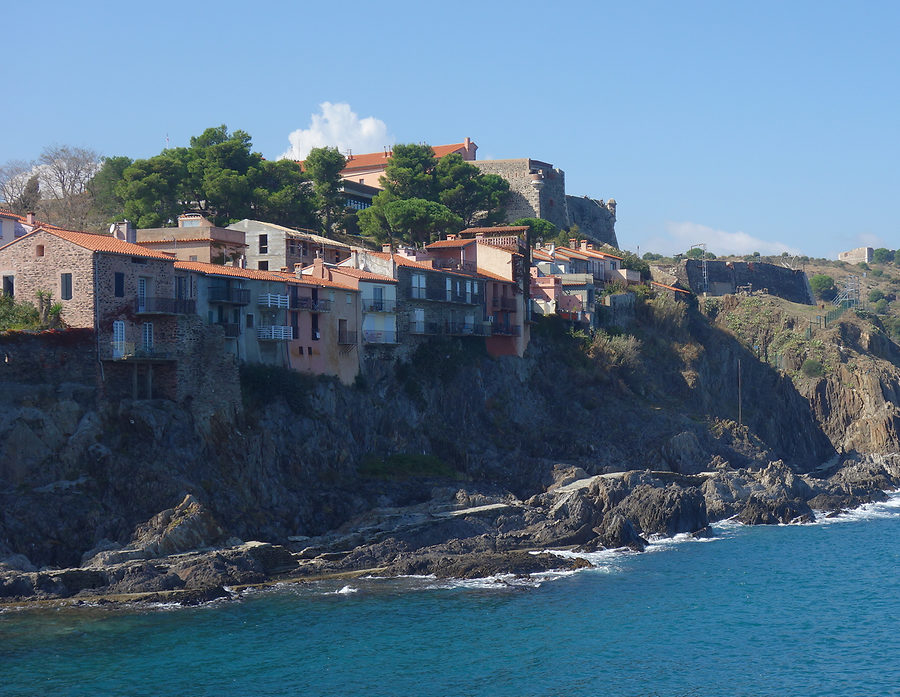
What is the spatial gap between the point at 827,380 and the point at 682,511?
34847 millimetres

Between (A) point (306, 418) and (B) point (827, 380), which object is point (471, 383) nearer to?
(A) point (306, 418)

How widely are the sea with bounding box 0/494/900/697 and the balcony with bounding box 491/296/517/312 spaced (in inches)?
984

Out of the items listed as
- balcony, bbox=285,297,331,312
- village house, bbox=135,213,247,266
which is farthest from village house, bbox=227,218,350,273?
balcony, bbox=285,297,331,312

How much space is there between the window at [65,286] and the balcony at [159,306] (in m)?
2.72

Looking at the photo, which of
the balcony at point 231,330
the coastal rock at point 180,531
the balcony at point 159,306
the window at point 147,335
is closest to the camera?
the coastal rock at point 180,531

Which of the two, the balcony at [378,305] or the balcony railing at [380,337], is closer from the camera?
the balcony railing at [380,337]

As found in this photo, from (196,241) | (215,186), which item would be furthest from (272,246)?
(215,186)

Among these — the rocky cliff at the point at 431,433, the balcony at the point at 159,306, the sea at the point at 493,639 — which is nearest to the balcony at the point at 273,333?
the rocky cliff at the point at 431,433

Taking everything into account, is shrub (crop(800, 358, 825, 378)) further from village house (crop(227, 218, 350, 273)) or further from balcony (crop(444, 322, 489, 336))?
village house (crop(227, 218, 350, 273))

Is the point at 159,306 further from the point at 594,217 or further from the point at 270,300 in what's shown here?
the point at 594,217

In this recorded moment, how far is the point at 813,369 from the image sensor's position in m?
84.6

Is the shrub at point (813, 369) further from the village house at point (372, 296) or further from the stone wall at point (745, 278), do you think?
the village house at point (372, 296)

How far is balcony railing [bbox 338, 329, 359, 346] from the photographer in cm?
5612

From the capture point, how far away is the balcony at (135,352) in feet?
145
